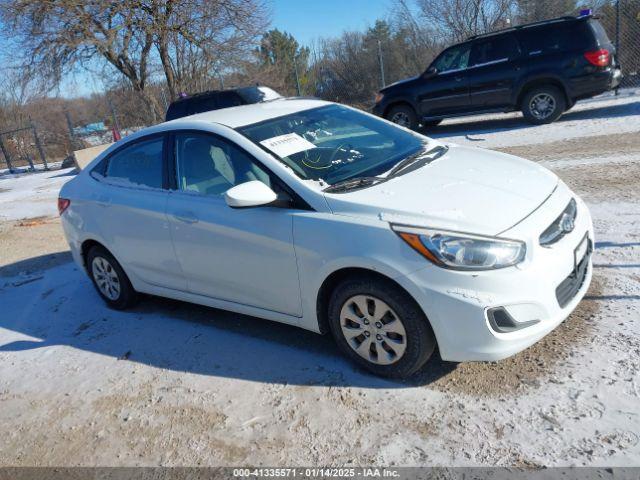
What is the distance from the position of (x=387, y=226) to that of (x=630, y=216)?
3469mm

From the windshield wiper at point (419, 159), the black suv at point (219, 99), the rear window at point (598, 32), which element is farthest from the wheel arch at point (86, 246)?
the rear window at point (598, 32)

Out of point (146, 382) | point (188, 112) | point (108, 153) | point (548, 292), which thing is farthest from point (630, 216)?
point (188, 112)

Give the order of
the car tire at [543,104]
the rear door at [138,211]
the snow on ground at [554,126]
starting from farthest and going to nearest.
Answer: the car tire at [543,104] < the snow on ground at [554,126] < the rear door at [138,211]

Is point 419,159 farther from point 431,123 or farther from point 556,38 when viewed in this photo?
point 431,123

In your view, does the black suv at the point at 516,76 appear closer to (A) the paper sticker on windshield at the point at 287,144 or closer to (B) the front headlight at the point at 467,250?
(A) the paper sticker on windshield at the point at 287,144

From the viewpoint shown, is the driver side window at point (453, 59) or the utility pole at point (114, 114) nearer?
the driver side window at point (453, 59)

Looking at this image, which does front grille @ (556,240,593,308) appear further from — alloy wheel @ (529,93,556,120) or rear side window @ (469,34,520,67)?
rear side window @ (469,34,520,67)

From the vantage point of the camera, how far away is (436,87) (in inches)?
500

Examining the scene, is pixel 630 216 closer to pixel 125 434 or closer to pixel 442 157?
pixel 442 157

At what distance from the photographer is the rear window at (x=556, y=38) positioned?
10.7m

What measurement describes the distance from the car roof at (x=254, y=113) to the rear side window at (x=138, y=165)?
26 centimetres

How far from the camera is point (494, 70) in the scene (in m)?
11.8

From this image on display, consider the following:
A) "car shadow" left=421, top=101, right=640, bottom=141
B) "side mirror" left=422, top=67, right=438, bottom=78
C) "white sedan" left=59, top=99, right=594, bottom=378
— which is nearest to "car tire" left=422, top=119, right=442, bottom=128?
"car shadow" left=421, top=101, right=640, bottom=141

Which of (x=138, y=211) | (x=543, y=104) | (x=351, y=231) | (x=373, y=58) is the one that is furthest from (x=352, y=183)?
(x=373, y=58)
